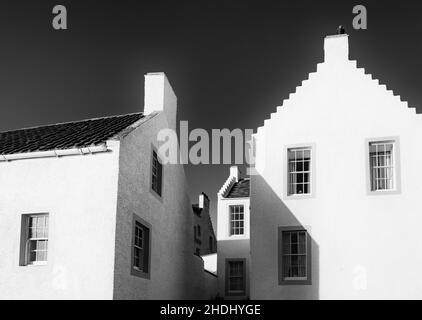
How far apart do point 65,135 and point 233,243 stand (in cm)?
1941

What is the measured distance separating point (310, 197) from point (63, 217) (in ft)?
33.3

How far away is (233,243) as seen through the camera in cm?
3850

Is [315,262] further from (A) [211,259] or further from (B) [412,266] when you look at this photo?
(A) [211,259]

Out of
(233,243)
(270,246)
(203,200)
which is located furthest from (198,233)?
(270,246)

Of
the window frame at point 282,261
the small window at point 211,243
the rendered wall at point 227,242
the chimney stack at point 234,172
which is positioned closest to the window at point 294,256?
the window frame at point 282,261

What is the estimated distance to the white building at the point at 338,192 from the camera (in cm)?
2250

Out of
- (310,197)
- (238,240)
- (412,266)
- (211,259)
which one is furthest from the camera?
(211,259)

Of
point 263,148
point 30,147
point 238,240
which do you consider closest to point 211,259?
point 238,240

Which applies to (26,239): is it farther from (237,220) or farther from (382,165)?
(237,220)

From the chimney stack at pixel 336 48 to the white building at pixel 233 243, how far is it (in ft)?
53.5

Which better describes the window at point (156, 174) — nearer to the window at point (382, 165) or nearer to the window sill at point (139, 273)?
the window sill at point (139, 273)

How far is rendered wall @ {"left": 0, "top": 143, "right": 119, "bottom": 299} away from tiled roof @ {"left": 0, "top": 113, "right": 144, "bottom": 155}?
2.14ft

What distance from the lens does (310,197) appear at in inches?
938

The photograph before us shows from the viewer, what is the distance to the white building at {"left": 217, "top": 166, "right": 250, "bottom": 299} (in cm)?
3762
